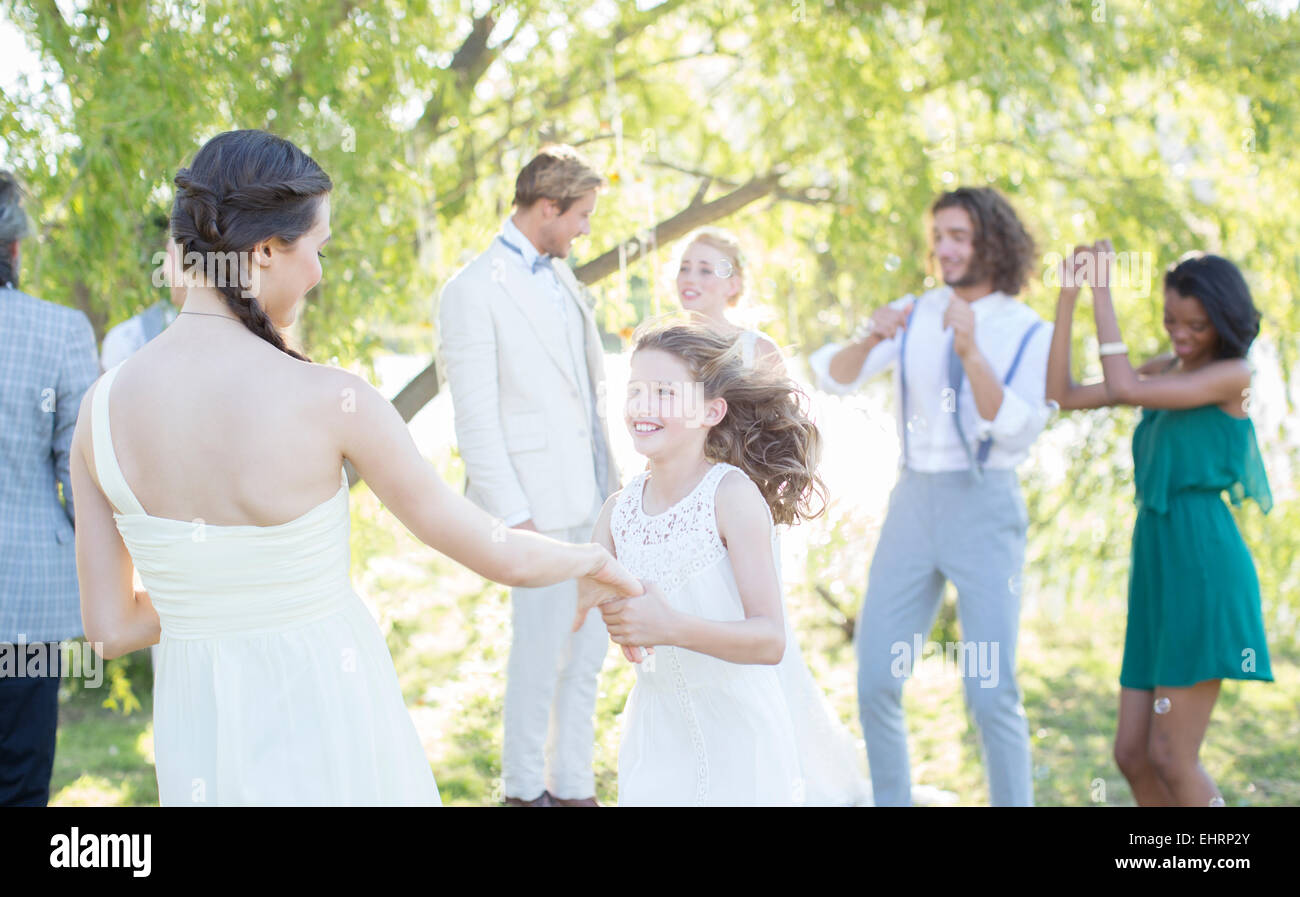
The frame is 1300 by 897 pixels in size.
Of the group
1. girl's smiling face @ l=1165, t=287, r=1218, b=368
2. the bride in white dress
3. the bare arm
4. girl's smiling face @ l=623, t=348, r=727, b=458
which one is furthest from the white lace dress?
girl's smiling face @ l=1165, t=287, r=1218, b=368

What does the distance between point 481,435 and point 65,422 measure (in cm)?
119

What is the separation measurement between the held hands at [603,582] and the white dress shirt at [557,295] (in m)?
1.63

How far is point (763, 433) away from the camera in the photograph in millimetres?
2975

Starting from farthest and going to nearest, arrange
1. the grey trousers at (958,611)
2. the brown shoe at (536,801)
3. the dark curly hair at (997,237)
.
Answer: the brown shoe at (536,801) → the dark curly hair at (997,237) → the grey trousers at (958,611)

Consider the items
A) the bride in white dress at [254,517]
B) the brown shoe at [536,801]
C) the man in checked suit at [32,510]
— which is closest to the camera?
the bride in white dress at [254,517]

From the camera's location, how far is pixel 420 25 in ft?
16.1

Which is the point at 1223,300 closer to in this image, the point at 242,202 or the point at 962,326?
the point at 962,326

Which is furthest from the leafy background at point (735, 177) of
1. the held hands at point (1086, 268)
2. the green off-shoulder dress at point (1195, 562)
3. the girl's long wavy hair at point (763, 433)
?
the girl's long wavy hair at point (763, 433)

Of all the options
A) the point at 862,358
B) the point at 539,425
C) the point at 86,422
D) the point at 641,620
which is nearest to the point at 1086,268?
the point at 862,358

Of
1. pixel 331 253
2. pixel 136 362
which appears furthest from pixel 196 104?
pixel 136 362

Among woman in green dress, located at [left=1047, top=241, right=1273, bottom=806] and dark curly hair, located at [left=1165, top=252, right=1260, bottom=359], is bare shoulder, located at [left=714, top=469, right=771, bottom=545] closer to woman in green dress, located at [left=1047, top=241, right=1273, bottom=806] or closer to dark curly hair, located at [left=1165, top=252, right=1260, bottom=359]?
woman in green dress, located at [left=1047, top=241, right=1273, bottom=806]

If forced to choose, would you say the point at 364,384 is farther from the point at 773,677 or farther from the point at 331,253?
the point at 331,253

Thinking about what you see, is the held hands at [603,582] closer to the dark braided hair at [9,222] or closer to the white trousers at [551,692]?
the white trousers at [551,692]

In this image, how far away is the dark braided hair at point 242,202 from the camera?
1847 millimetres
